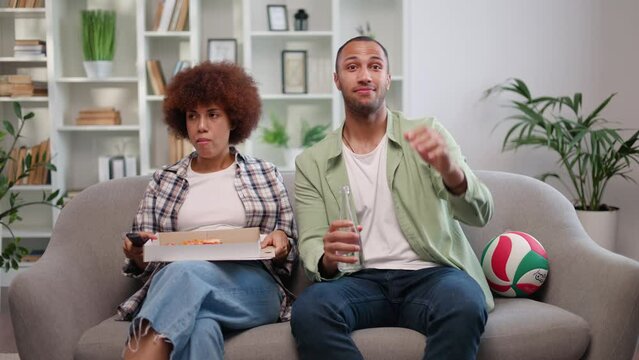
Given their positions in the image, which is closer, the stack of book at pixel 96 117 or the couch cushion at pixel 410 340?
the couch cushion at pixel 410 340

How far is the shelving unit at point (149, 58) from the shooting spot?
479cm

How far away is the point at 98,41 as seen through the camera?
184 inches

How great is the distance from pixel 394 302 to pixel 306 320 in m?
0.30

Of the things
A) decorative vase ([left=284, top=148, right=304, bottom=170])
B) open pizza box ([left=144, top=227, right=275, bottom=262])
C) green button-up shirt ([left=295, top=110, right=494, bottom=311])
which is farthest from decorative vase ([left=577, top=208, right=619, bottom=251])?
open pizza box ([left=144, top=227, right=275, bottom=262])

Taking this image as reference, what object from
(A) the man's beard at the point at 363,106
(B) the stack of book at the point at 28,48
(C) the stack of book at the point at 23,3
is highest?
(C) the stack of book at the point at 23,3

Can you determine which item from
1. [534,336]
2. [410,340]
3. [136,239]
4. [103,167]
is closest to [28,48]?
[103,167]

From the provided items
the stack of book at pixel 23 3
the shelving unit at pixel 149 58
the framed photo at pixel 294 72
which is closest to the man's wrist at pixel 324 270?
the shelving unit at pixel 149 58

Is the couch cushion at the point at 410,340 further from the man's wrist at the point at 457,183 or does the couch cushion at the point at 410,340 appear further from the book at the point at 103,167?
the book at the point at 103,167

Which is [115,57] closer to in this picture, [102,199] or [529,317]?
[102,199]

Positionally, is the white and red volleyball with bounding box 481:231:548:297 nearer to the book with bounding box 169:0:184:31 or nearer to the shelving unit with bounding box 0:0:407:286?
the shelving unit with bounding box 0:0:407:286

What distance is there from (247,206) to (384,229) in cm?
43

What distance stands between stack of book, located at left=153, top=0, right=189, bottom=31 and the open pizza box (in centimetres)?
279

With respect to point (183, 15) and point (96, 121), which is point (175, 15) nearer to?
point (183, 15)

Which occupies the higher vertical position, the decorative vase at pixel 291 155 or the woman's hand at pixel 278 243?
the decorative vase at pixel 291 155
